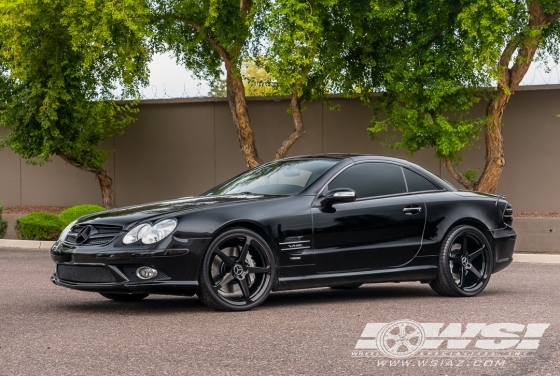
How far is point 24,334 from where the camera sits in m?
7.96

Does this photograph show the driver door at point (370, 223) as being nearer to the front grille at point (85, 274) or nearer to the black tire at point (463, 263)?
the black tire at point (463, 263)

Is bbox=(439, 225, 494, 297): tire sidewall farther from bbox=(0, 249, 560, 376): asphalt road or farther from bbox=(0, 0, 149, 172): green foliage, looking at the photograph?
bbox=(0, 0, 149, 172): green foliage

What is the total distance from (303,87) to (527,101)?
525 cm

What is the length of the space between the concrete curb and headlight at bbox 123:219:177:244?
34.5 feet

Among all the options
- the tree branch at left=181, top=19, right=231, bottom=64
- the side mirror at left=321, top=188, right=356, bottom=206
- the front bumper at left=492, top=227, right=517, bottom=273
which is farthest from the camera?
the tree branch at left=181, top=19, right=231, bottom=64

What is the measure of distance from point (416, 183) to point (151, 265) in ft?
10.8

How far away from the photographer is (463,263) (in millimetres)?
10688

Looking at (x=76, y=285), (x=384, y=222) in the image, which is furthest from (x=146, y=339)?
(x=384, y=222)

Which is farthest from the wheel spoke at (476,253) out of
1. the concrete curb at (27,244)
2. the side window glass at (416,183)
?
the concrete curb at (27,244)

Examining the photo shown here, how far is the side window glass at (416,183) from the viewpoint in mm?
10656

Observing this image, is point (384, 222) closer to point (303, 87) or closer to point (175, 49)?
point (303, 87)

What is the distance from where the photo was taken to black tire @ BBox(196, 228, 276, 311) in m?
8.99

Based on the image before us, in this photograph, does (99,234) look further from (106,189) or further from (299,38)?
(106,189)

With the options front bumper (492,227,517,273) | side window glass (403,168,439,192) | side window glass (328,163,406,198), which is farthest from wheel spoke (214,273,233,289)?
front bumper (492,227,517,273)
